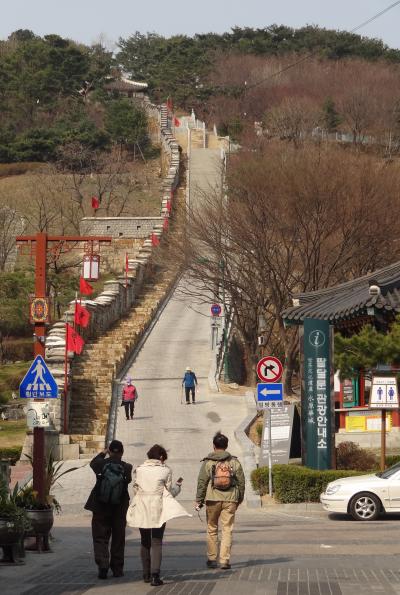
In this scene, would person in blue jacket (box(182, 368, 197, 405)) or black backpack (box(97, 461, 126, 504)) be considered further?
person in blue jacket (box(182, 368, 197, 405))

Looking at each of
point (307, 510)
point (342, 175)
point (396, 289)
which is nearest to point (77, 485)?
point (307, 510)

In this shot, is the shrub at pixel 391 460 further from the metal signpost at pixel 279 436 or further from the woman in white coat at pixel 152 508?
the woman in white coat at pixel 152 508

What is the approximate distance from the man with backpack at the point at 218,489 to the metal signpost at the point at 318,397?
454 inches

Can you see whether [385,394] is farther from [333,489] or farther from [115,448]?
[115,448]

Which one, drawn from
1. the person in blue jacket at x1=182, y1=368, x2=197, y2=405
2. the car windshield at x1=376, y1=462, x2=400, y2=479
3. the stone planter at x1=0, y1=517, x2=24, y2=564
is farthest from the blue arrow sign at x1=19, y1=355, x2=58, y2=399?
the person in blue jacket at x1=182, y1=368, x2=197, y2=405

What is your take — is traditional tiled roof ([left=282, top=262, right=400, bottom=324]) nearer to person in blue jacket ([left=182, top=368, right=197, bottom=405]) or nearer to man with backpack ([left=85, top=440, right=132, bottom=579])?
person in blue jacket ([left=182, top=368, right=197, bottom=405])

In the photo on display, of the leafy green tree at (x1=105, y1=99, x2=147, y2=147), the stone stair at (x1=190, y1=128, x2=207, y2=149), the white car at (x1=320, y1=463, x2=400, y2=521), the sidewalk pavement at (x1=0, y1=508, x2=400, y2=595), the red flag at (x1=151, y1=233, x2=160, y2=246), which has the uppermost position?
the leafy green tree at (x1=105, y1=99, x2=147, y2=147)

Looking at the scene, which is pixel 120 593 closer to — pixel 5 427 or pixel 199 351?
pixel 5 427

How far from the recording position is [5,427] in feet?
127

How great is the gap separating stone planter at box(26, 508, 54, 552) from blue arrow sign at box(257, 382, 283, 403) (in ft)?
28.7

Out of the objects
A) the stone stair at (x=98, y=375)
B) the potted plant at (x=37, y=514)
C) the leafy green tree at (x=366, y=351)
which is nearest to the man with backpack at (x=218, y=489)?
the potted plant at (x=37, y=514)

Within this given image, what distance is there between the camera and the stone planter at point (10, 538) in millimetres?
15695

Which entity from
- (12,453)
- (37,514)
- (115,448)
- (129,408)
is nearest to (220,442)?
(115,448)

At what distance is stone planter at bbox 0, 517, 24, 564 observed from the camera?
51.5ft
